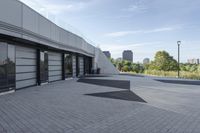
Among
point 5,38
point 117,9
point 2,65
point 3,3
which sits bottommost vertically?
point 2,65

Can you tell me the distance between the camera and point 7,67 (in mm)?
12586

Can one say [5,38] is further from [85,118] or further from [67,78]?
[67,78]

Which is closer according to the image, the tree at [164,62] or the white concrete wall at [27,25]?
the white concrete wall at [27,25]

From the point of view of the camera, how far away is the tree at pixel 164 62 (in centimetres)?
4736

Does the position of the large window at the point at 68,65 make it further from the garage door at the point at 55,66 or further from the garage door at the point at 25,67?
the garage door at the point at 25,67

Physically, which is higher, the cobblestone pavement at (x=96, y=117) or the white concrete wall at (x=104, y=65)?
the white concrete wall at (x=104, y=65)

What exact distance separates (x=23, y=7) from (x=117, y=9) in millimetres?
13701

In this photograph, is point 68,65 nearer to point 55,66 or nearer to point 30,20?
point 55,66

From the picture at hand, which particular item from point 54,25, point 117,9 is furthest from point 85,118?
point 117,9

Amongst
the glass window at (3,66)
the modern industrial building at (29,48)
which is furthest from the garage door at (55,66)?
the glass window at (3,66)

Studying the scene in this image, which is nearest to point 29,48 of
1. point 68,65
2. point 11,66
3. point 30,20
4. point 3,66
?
point 30,20

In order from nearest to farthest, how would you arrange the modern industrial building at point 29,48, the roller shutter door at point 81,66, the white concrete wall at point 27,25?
the white concrete wall at point 27,25 < the modern industrial building at point 29,48 < the roller shutter door at point 81,66

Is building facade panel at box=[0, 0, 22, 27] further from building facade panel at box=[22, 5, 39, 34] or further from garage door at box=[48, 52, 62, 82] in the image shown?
garage door at box=[48, 52, 62, 82]

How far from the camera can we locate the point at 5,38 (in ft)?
40.9
